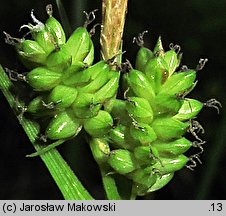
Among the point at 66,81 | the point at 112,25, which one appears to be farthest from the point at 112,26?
the point at 66,81

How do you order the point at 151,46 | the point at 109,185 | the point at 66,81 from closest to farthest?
1. the point at 66,81
2. the point at 109,185
3. the point at 151,46

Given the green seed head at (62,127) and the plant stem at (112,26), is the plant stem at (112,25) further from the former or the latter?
the green seed head at (62,127)

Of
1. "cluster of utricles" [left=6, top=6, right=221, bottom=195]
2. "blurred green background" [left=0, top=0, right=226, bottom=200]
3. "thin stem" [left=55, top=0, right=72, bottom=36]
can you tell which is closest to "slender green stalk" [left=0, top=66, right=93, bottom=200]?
"cluster of utricles" [left=6, top=6, right=221, bottom=195]

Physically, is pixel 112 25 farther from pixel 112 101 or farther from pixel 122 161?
pixel 122 161

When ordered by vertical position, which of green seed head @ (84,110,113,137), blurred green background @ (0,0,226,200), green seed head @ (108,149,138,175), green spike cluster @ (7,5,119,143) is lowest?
blurred green background @ (0,0,226,200)

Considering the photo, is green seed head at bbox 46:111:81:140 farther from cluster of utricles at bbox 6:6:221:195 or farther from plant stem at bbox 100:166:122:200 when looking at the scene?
plant stem at bbox 100:166:122:200

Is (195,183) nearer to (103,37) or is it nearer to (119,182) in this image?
(119,182)

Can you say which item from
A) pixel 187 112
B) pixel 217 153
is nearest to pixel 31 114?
pixel 187 112

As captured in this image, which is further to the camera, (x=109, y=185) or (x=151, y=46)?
(x=151, y=46)
